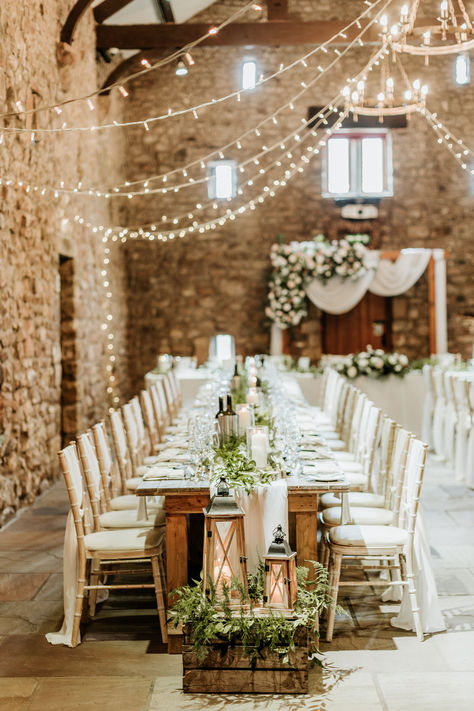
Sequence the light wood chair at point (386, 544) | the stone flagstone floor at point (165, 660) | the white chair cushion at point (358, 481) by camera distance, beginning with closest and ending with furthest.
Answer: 1. the stone flagstone floor at point (165, 660)
2. the light wood chair at point (386, 544)
3. the white chair cushion at point (358, 481)

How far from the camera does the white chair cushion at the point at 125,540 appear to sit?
3541 mm

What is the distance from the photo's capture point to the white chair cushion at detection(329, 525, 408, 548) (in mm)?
3520

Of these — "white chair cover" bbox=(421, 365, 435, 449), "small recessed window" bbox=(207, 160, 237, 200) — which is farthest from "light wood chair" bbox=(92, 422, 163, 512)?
"small recessed window" bbox=(207, 160, 237, 200)

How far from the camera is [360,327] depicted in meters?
12.2

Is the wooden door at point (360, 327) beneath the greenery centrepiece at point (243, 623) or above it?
above

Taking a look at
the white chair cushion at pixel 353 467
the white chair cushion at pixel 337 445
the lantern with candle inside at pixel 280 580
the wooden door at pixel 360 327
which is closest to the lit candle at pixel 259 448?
the lantern with candle inside at pixel 280 580

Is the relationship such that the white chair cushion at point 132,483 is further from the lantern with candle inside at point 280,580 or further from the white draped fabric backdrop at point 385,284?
the white draped fabric backdrop at point 385,284

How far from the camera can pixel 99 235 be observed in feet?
33.1

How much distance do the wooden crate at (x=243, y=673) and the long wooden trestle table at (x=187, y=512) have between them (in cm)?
48

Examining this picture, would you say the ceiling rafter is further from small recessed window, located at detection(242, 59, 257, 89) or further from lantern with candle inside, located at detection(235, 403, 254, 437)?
lantern with candle inside, located at detection(235, 403, 254, 437)

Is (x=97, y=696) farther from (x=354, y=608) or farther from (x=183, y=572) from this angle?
(x=354, y=608)

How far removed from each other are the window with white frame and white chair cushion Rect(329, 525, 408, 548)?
9.40 metres

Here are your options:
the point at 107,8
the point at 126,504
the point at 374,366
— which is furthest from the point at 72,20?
the point at 126,504

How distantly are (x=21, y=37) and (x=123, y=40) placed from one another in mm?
3419
